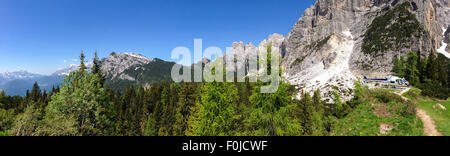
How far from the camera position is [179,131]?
34.2 m

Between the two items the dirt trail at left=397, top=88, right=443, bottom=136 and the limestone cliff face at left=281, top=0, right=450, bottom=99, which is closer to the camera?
the dirt trail at left=397, top=88, right=443, bottom=136

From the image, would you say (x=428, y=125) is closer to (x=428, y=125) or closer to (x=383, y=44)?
(x=428, y=125)

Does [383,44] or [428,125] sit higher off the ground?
[383,44]

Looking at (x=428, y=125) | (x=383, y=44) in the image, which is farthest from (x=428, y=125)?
(x=383, y=44)

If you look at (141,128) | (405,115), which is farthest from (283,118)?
(141,128)

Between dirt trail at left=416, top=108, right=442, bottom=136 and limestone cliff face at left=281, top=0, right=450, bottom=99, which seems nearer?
dirt trail at left=416, top=108, right=442, bottom=136

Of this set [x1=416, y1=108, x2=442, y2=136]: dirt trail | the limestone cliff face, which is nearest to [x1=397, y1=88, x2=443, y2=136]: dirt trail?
[x1=416, y1=108, x2=442, y2=136]: dirt trail

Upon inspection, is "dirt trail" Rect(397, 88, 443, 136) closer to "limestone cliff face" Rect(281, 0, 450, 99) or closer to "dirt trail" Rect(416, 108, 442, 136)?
→ "dirt trail" Rect(416, 108, 442, 136)

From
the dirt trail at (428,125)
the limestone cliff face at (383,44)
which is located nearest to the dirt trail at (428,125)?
the dirt trail at (428,125)

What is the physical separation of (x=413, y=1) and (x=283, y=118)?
228 meters

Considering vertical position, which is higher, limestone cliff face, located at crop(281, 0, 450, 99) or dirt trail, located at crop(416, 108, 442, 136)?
limestone cliff face, located at crop(281, 0, 450, 99)

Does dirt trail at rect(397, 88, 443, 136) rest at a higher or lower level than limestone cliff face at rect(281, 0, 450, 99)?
lower

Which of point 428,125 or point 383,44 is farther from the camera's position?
point 383,44
